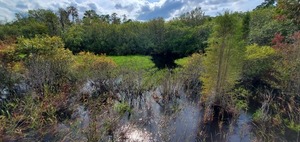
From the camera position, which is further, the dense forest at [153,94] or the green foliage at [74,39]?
the green foliage at [74,39]

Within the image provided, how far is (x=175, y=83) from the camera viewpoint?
11.6m

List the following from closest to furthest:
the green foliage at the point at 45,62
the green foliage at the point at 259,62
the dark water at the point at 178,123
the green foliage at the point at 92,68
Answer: the dark water at the point at 178,123 → the green foliage at the point at 45,62 → the green foliage at the point at 92,68 → the green foliage at the point at 259,62

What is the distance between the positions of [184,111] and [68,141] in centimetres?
566

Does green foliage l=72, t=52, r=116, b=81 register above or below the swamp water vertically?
above

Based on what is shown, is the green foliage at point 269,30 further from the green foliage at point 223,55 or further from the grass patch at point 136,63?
the grass patch at point 136,63

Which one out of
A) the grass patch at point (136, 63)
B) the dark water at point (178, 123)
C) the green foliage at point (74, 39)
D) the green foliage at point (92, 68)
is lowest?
the dark water at point (178, 123)

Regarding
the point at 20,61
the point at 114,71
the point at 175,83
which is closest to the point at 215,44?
the point at 175,83

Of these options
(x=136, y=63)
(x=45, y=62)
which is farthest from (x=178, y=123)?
(x=136, y=63)

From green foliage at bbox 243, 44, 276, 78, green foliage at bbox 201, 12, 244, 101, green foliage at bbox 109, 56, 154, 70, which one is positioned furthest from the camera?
green foliage at bbox 109, 56, 154, 70

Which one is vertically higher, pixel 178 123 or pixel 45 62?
pixel 45 62

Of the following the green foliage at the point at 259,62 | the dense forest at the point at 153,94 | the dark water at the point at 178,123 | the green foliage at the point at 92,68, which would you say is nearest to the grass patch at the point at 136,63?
the green foliage at the point at 92,68

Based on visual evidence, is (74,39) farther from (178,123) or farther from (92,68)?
(178,123)

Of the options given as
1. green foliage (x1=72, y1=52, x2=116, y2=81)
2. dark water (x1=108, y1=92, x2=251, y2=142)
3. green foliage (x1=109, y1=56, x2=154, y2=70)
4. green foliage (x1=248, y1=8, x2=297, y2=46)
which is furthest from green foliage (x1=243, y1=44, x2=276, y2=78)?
green foliage (x1=72, y1=52, x2=116, y2=81)

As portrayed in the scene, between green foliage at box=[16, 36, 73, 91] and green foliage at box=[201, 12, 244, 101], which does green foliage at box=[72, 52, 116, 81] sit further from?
green foliage at box=[201, 12, 244, 101]
